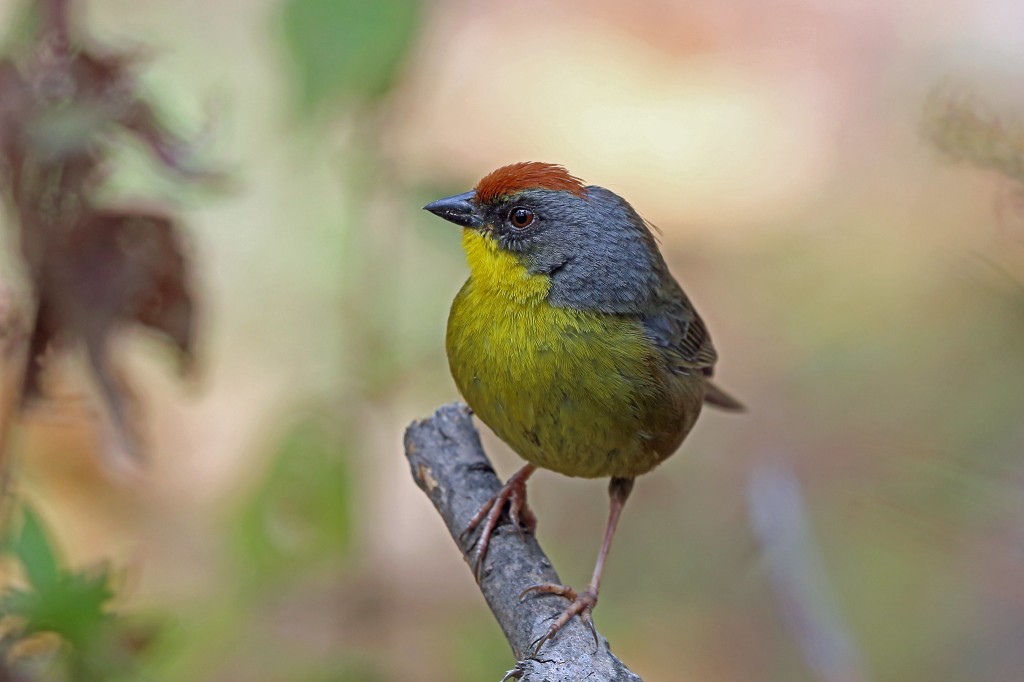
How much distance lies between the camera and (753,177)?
359 inches

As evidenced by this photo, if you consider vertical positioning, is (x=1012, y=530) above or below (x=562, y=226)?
below

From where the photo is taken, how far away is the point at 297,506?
396 centimetres

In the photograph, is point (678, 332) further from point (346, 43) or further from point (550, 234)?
point (346, 43)

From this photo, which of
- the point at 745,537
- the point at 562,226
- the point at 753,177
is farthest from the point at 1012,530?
the point at 753,177

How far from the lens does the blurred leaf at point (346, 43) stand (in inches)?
140

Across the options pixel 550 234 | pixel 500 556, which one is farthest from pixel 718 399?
pixel 500 556

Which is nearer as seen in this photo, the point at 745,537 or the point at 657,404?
the point at 657,404

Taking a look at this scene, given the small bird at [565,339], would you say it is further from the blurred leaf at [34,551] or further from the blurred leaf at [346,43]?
the blurred leaf at [34,551]

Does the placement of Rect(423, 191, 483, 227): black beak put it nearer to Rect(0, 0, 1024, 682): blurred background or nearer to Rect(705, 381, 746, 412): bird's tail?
Rect(0, 0, 1024, 682): blurred background

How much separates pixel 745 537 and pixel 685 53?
4564 millimetres

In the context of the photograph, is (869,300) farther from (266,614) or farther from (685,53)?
(266,614)

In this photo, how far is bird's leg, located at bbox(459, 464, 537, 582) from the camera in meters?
3.63

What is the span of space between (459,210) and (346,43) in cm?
67

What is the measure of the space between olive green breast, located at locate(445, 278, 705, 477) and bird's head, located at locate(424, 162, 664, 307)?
107 mm
